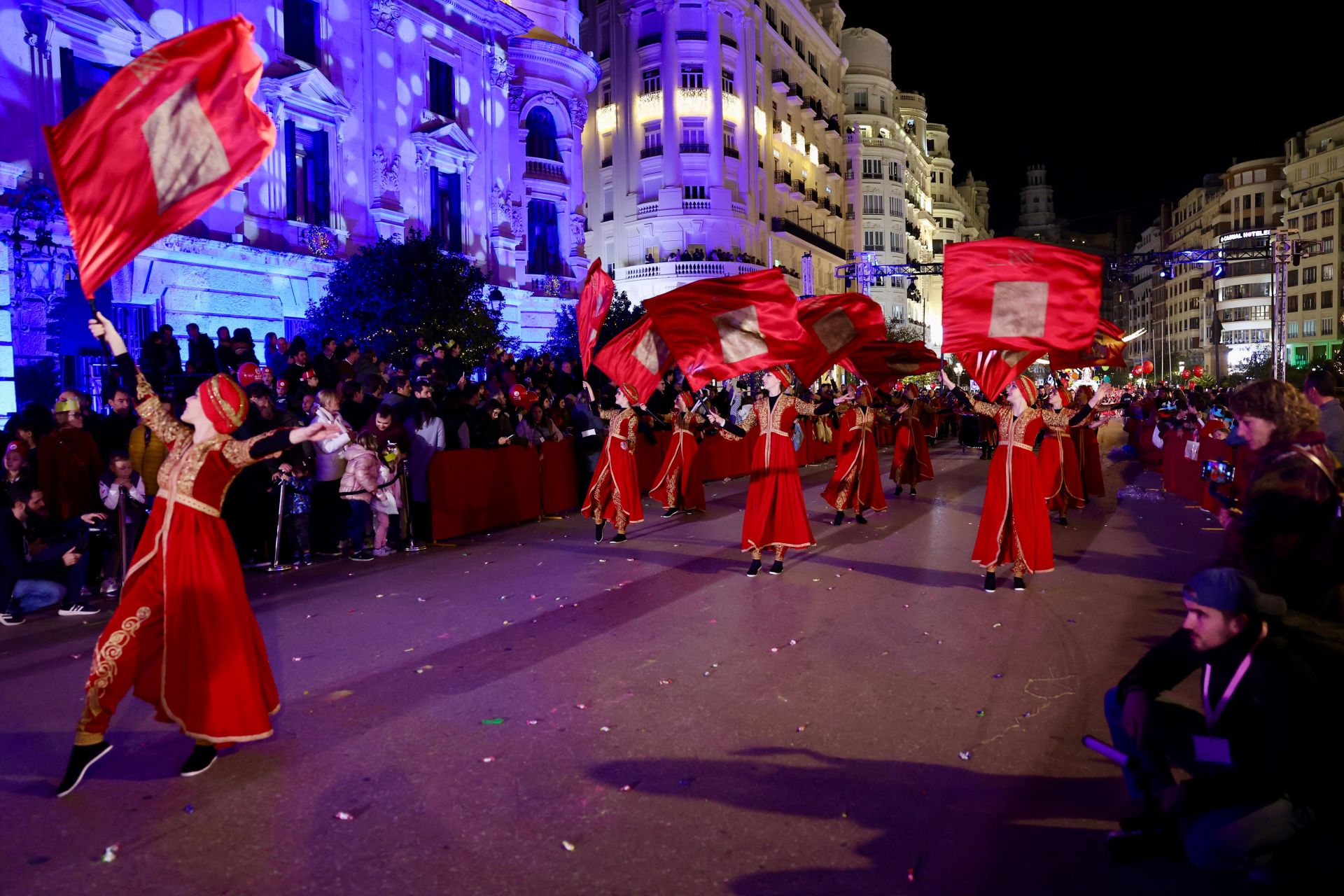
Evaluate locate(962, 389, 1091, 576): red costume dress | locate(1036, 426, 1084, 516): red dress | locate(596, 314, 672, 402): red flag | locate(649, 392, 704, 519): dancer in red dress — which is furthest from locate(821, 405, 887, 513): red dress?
locate(962, 389, 1091, 576): red costume dress

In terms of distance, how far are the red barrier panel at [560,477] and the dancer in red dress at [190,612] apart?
29.9ft

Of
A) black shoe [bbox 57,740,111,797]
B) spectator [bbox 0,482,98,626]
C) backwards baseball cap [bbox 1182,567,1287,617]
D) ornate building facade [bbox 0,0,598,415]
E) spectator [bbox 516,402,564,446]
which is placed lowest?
black shoe [bbox 57,740,111,797]

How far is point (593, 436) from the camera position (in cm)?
1480

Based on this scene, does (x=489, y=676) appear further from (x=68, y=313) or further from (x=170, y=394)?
(x=68, y=313)

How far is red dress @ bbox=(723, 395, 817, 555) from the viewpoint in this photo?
941 cm

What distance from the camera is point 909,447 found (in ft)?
53.6

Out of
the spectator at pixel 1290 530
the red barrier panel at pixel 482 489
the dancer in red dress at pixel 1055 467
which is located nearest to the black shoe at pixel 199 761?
the spectator at pixel 1290 530

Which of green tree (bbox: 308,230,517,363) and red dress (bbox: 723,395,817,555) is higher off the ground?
green tree (bbox: 308,230,517,363)

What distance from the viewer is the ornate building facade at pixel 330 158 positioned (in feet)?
58.8

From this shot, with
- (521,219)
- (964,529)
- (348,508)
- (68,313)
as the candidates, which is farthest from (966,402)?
(521,219)

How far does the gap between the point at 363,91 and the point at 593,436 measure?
53.6ft

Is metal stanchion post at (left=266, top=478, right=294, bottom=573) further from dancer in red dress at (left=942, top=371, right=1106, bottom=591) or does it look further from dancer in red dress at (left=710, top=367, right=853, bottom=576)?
dancer in red dress at (left=942, top=371, right=1106, bottom=591)

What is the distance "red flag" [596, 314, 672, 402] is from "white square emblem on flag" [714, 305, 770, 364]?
1685mm

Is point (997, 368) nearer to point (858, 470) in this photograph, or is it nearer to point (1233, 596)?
point (858, 470)
